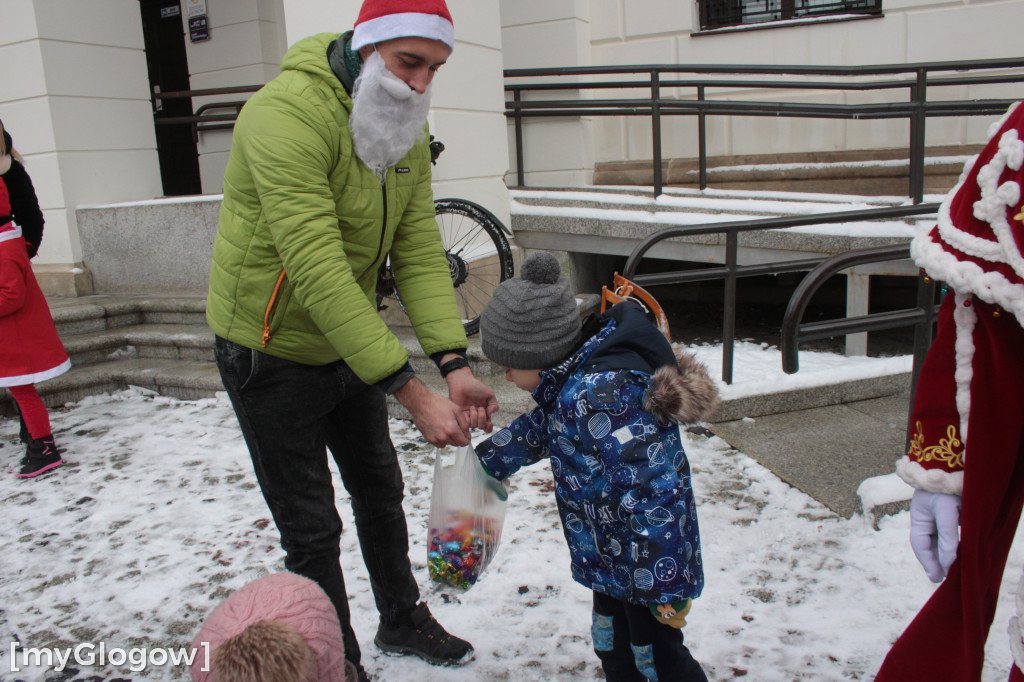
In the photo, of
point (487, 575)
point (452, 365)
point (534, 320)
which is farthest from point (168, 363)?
point (534, 320)

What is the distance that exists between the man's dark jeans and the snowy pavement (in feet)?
1.36

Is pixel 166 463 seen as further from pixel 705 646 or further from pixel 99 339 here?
pixel 705 646

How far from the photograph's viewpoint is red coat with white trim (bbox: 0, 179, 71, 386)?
12.6 feet

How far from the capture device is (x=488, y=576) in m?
2.82

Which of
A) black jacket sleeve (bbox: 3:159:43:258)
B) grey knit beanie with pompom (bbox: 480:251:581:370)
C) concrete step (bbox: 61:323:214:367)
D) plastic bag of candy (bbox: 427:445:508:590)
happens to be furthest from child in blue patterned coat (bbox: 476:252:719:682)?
concrete step (bbox: 61:323:214:367)

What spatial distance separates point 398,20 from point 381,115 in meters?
0.21

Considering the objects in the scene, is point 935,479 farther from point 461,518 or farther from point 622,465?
point 461,518

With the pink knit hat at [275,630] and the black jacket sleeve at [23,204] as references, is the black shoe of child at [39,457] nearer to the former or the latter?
the black jacket sleeve at [23,204]

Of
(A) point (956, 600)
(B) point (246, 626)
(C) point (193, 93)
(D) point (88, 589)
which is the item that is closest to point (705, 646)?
(A) point (956, 600)

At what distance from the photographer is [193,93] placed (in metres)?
7.97

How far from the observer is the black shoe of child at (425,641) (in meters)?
2.34

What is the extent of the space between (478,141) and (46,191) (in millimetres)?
3675

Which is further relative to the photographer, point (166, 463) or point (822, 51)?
point (822, 51)

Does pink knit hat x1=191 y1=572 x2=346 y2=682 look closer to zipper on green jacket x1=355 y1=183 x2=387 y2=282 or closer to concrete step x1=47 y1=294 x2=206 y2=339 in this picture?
zipper on green jacket x1=355 y1=183 x2=387 y2=282
